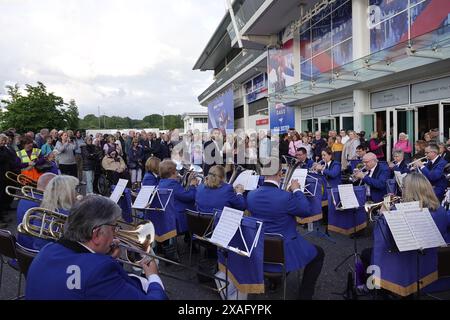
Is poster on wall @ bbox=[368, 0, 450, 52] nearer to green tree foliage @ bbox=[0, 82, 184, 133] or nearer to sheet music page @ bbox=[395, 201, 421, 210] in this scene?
sheet music page @ bbox=[395, 201, 421, 210]

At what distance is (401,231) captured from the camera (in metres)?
3.21

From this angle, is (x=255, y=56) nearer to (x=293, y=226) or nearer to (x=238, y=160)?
(x=238, y=160)

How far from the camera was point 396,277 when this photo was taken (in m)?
3.44

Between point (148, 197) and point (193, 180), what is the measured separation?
1.12 m

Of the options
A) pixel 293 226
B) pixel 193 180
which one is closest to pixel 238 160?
pixel 193 180

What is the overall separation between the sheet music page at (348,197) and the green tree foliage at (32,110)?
117 feet

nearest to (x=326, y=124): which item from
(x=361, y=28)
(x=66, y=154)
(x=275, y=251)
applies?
(x=361, y=28)

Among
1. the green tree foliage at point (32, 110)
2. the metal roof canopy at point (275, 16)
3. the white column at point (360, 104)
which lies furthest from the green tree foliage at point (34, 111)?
the white column at point (360, 104)

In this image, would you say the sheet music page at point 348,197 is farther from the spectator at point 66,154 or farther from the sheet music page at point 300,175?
the spectator at point 66,154

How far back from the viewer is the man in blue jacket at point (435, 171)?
19.3 ft

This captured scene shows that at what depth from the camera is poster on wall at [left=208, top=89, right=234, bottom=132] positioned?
3116cm

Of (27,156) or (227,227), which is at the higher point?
(27,156)

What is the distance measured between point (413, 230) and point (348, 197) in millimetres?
2215

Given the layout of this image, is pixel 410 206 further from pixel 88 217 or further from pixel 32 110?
pixel 32 110
